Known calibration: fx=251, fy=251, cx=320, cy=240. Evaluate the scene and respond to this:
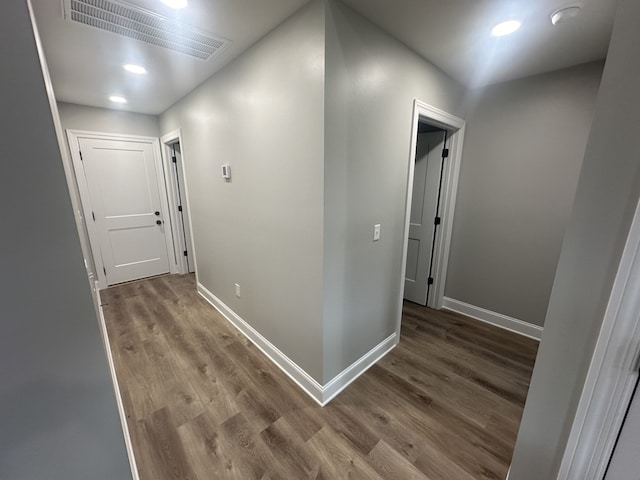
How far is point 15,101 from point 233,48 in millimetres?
1536

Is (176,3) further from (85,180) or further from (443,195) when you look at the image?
(85,180)

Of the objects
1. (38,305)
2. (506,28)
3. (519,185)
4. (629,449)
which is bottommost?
(629,449)

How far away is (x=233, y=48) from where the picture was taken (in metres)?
1.82

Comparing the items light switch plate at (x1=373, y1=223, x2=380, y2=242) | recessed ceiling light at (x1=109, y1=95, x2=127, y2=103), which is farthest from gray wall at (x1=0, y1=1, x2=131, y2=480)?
recessed ceiling light at (x1=109, y1=95, x2=127, y2=103)

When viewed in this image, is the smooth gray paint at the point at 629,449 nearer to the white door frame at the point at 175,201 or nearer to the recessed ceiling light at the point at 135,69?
the recessed ceiling light at the point at 135,69

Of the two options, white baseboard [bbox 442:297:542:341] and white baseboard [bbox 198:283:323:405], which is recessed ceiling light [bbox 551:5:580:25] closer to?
white baseboard [bbox 442:297:542:341]

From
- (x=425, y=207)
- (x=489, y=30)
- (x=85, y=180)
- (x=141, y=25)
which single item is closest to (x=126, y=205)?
(x=85, y=180)

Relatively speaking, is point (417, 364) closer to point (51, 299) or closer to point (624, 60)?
point (624, 60)

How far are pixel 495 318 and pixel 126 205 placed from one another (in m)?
4.96

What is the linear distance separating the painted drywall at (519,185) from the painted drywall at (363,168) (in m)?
0.64

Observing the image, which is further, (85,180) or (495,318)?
(85,180)

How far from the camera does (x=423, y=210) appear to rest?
9.60 ft

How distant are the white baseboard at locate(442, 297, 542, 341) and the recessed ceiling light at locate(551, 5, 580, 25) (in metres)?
2.44

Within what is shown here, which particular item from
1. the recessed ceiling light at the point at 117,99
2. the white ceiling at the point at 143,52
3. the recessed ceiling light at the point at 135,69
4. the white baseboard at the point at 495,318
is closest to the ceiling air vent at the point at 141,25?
the white ceiling at the point at 143,52
